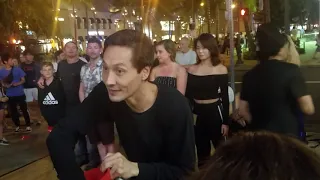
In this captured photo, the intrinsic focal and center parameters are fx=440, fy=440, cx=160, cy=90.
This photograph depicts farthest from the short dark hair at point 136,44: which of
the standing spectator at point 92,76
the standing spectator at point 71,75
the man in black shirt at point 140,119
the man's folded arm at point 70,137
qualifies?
the standing spectator at point 71,75

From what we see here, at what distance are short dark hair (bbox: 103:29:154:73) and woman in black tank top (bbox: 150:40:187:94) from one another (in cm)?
286

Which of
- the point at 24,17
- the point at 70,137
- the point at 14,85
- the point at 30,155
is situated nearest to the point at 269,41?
the point at 70,137

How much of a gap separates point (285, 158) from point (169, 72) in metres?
4.31

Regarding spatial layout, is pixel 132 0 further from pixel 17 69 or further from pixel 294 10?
pixel 17 69

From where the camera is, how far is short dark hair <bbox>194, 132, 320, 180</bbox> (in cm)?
82

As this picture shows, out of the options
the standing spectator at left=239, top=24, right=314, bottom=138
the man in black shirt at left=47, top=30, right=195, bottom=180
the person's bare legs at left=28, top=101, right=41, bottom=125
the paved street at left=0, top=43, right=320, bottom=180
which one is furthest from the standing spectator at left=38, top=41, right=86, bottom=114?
the man in black shirt at left=47, top=30, right=195, bottom=180

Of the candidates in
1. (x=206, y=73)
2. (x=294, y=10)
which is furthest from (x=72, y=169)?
(x=294, y=10)

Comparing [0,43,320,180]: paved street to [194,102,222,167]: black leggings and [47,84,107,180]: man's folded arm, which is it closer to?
[194,102,222,167]: black leggings

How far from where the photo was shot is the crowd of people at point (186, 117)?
0.88 metres

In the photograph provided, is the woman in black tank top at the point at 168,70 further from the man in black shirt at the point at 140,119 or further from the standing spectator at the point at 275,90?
the man in black shirt at the point at 140,119

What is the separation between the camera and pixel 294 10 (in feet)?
119

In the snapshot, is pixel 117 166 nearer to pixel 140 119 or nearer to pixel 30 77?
pixel 140 119

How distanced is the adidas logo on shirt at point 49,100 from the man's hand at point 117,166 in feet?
15.5

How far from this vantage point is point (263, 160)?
0.84 metres
